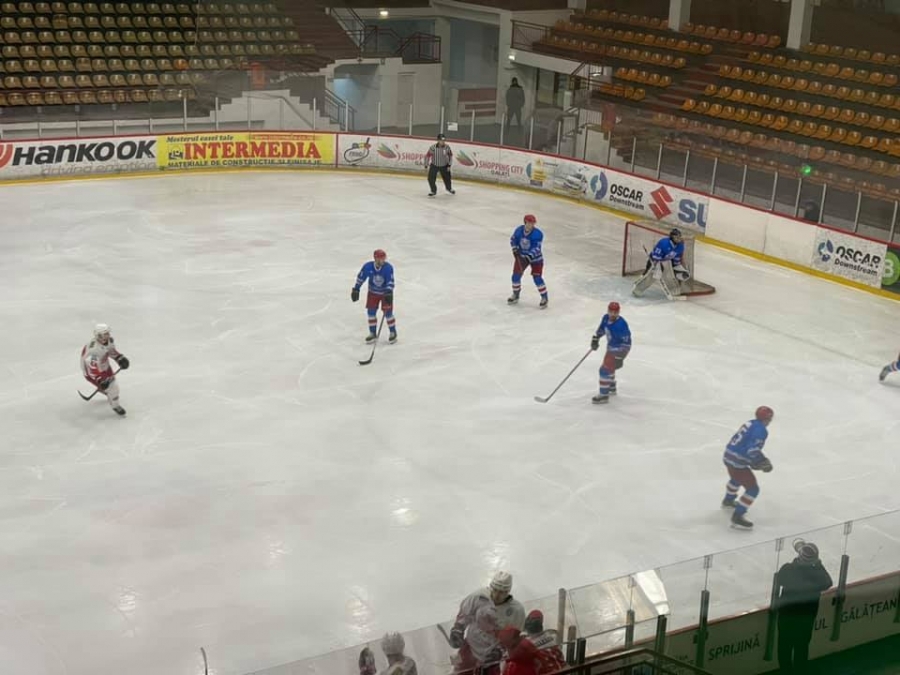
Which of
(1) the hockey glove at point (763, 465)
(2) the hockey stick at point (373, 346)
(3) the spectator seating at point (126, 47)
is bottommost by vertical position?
(2) the hockey stick at point (373, 346)

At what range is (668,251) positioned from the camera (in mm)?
16719

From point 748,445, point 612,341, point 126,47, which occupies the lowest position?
point 748,445

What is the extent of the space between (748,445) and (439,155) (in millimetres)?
12862

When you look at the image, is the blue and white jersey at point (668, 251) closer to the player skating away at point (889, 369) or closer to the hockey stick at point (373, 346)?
the player skating away at point (889, 369)

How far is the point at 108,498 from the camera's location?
10.8 m

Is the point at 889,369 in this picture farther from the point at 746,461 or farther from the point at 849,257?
the point at 849,257

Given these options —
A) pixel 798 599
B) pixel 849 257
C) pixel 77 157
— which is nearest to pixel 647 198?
pixel 849 257

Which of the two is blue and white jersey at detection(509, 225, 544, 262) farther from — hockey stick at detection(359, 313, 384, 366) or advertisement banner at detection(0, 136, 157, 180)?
advertisement banner at detection(0, 136, 157, 180)

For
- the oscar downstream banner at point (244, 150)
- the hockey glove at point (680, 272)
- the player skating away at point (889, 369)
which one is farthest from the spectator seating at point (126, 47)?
the player skating away at point (889, 369)

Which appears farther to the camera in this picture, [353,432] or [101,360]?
[353,432]

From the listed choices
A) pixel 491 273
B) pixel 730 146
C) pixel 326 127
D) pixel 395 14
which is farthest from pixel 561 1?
pixel 491 273

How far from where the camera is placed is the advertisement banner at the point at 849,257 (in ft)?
58.4

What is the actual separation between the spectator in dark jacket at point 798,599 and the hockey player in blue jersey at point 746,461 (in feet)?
8.14

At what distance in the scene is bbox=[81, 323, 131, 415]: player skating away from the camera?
39.4ft
